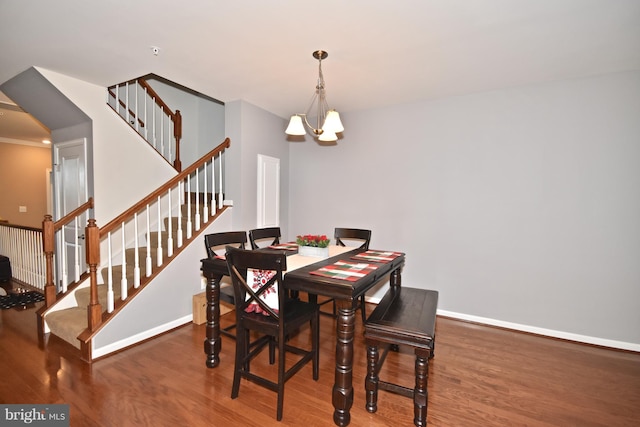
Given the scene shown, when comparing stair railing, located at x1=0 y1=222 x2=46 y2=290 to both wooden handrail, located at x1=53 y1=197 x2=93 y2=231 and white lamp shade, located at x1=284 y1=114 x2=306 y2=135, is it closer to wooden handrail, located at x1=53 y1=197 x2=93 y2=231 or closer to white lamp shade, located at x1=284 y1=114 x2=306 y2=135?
wooden handrail, located at x1=53 y1=197 x2=93 y2=231

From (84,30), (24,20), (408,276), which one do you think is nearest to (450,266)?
(408,276)

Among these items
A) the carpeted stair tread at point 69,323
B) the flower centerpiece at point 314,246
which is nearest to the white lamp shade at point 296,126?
the flower centerpiece at point 314,246

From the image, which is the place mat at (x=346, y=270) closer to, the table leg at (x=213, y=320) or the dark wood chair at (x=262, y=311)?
the dark wood chair at (x=262, y=311)

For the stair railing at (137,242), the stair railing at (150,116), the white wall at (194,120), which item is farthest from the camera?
the white wall at (194,120)

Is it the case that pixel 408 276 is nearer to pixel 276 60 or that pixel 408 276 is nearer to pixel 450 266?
pixel 450 266

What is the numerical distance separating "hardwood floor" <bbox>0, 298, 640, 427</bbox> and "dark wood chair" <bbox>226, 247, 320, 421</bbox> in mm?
225

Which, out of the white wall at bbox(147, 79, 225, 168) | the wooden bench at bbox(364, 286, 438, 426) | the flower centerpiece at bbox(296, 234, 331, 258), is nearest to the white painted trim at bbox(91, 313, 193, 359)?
the flower centerpiece at bbox(296, 234, 331, 258)

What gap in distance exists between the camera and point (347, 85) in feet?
10.7

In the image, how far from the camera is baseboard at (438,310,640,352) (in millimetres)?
2863

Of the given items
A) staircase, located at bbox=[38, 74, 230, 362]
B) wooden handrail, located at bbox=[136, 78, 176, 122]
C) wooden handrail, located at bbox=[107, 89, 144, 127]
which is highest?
wooden handrail, located at bbox=[136, 78, 176, 122]

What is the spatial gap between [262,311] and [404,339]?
0.96 metres

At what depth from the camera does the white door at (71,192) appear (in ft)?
11.4

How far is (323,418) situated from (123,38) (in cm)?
315

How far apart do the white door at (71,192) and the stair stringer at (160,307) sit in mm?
1040
